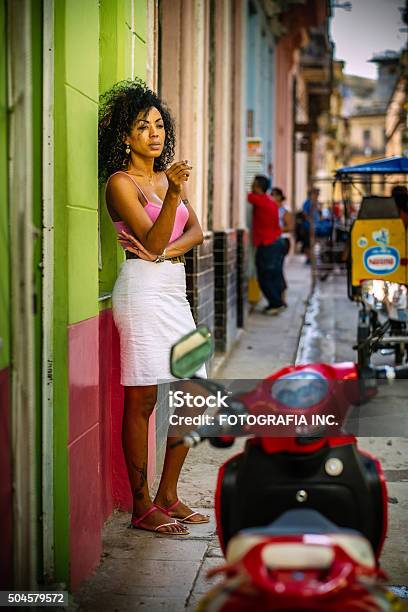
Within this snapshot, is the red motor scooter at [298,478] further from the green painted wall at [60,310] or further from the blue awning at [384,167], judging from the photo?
the blue awning at [384,167]

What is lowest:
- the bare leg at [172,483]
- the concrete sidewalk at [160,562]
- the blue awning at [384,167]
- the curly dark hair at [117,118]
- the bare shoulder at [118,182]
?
the concrete sidewalk at [160,562]

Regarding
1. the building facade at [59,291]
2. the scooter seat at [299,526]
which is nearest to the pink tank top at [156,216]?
the building facade at [59,291]

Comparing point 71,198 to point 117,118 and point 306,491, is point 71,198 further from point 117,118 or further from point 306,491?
point 306,491

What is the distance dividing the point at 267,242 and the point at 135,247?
10.2 m

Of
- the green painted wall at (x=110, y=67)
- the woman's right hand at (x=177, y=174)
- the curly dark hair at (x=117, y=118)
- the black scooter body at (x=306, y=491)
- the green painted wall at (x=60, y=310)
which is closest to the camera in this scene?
the black scooter body at (x=306, y=491)

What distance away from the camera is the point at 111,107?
5.38 m

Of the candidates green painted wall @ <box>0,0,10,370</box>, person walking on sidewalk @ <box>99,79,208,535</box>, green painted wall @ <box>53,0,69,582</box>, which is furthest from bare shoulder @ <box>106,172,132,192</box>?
green painted wall @ <box>0,0,10,370</box>

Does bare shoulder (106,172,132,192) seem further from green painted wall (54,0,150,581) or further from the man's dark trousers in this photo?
the man's dark trousers

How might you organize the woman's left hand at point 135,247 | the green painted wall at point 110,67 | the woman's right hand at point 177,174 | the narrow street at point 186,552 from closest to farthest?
1. the narrow street at point 186,552
2. the woman's right hand at point 177,174
3. the woman's left hand at point 135,247
4. the green painted wall at point 110,67

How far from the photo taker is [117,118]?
5.33 m

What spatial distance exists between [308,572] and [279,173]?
71.4 feet

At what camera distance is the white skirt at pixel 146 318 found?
5199mm

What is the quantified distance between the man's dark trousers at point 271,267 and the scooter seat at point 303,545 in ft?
40.3

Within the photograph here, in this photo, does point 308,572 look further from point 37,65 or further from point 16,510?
point 37,65
